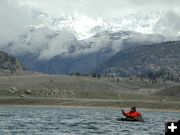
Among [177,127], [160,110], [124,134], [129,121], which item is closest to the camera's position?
[177,127]

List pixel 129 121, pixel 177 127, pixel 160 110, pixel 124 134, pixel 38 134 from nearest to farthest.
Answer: pixel 177 127 < pixel 38 134 < pixel 124 134 < pixel 129 121 < pixel 160 110

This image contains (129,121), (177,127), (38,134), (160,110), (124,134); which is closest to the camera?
(177,127)

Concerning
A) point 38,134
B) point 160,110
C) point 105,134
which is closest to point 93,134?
point 105,134

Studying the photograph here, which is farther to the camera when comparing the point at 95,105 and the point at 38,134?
the point at 95,105

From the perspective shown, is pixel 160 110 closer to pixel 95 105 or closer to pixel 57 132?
pixel 95 105

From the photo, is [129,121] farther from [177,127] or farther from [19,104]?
[19,104]

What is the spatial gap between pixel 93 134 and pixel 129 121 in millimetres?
35537

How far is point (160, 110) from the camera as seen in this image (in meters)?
191


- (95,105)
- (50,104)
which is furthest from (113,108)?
(50,104)

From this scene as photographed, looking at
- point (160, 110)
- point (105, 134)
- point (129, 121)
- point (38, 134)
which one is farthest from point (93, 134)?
point (160, 110)

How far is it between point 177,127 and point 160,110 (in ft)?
506

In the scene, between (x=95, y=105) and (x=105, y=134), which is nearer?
(x=105, y=134)

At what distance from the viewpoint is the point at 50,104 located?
200 m

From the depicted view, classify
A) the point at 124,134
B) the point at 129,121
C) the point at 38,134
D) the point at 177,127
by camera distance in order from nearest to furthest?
the point at 177,127 < the point at 38,134 < the point at 124,134 < the point at 129,121
